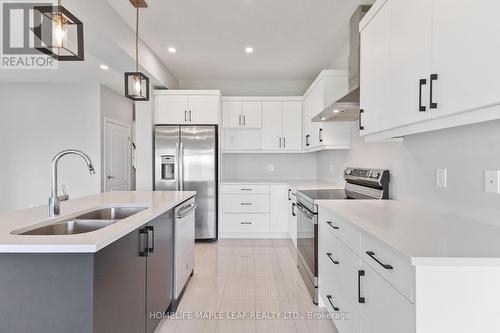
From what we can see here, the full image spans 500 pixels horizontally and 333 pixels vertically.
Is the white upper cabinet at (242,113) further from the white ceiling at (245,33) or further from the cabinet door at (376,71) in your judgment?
the cabinet door at (376,71)

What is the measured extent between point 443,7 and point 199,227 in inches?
150

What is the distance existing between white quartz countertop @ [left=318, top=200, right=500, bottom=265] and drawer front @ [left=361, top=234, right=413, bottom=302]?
0.05 meters

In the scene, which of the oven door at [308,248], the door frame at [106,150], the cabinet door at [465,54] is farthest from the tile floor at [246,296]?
the door frame at [106,150]

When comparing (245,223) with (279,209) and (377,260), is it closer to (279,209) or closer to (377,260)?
(279,209)

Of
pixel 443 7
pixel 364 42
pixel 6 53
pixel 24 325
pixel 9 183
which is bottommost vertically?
pixel 24 325

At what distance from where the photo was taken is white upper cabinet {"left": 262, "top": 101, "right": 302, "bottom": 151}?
15.3 ft

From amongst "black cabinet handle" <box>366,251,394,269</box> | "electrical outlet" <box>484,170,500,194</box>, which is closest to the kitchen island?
"black cabinet handle" <box>366,251,394,269</box>

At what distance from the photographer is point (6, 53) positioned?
3.72 m

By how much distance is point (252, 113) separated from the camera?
4680 mm

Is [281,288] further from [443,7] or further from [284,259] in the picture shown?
[443,7]

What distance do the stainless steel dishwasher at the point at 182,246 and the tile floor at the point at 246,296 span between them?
0.15m

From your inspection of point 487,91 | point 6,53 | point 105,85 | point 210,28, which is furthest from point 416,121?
point 105,85

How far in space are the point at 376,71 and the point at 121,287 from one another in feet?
6.60

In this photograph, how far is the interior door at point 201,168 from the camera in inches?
169
